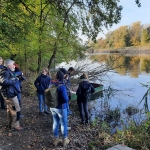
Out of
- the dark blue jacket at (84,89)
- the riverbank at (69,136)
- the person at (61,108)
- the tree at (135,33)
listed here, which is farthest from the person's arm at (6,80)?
the tree at (135,33)

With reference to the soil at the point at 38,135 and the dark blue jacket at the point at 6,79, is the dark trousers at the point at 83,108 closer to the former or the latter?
the soil at the point at 38,135

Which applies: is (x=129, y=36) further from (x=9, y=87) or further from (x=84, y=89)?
(x=9, y=87)

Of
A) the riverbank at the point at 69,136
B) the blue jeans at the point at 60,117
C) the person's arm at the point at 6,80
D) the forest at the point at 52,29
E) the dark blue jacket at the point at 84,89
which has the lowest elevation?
the riverbank at the point at 69,136

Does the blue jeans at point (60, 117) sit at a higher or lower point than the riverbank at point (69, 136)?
higher

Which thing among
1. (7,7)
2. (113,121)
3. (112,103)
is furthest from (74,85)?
(7,7)

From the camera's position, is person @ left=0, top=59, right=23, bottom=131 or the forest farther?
the forest

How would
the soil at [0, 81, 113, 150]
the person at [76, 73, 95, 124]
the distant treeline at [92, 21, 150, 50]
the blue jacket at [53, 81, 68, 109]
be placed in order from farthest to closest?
1. the distant treeline at [92, 21, 150, 50]
2. the person at [76, 73, 95, 124]
3. the soil at [0, 81, 113, 150]
4. the blue jacket at [53, 81, 68, 109]

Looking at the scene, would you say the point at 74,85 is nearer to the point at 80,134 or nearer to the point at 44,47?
the point at 44,47

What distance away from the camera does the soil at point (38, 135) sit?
14.7ft

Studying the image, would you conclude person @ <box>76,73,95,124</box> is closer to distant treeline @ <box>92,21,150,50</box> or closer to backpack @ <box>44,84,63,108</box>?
backpack @ <box>44,84,63,108</box>

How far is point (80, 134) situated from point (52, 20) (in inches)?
314

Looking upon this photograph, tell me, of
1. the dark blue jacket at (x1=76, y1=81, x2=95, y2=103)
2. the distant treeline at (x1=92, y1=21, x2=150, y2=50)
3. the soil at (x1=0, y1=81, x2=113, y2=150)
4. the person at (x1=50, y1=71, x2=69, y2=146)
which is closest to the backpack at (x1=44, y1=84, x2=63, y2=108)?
the person at (x1=50, y1=71, x2=69, y2=146)

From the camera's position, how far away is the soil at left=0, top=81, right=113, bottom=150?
447 cm

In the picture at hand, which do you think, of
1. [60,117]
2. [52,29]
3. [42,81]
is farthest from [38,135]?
[52,29]
